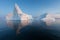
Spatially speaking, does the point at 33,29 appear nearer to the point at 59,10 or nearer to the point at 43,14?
the point at 43,14

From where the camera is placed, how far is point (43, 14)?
4.47 feet

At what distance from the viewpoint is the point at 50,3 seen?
1.36m

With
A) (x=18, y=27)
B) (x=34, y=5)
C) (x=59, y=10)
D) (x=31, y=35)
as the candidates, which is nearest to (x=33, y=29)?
(x=31, y=35)

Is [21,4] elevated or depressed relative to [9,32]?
elevated

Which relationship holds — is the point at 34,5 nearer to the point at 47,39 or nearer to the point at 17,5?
the point at 17,5

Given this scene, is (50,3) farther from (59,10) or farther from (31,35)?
(31,35)

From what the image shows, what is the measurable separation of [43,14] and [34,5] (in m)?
0.17

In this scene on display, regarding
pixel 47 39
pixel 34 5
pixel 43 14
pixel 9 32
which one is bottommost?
pixel 47 39

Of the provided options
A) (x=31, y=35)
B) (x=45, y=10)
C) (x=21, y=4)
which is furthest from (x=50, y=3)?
(x=31, y=35)

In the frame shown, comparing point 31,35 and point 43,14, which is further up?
point 43,14

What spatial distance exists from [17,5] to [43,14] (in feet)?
1.19

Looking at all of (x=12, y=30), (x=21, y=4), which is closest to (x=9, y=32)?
(x=12, y=30)

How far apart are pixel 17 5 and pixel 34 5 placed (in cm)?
23

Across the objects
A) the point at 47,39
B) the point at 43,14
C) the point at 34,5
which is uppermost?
the point at 34,5
